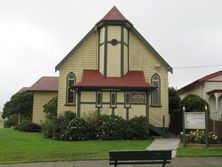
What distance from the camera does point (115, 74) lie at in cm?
3416

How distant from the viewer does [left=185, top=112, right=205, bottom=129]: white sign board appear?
2400 cm

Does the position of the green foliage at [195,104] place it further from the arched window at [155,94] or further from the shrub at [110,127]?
the shrub at [110,127]

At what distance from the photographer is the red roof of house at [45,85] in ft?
150

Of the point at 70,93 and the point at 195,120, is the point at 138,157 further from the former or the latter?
the point at 70,93

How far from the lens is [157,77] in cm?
3581

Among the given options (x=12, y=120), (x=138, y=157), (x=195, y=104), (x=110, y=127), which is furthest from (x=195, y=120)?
(x=12, y=120)

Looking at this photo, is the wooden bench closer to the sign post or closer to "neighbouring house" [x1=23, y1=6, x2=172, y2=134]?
the sign post

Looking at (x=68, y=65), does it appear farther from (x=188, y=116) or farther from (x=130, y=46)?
(x=188, y=116)

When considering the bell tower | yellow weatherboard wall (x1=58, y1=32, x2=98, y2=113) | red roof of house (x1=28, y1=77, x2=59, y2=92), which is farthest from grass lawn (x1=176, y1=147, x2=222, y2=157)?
red roof of house (x1=28, y1=77, x2=59, y2=92)

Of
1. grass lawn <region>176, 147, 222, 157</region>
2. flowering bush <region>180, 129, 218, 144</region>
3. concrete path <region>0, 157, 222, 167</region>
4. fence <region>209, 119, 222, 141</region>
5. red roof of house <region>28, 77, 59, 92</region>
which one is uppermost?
red roof of house <region>28, 77, 59, 92</region>

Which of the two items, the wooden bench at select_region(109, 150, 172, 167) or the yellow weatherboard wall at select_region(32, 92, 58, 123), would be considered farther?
the yellow weatherboard wall at select_region(32, 92, 58, 123)

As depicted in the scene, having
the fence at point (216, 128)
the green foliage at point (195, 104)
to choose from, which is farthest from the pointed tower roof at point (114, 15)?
the fence at point (216, 128)

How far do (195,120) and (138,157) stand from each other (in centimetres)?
996

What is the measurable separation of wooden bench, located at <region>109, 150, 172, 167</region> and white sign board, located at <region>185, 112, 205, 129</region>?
354 inches
